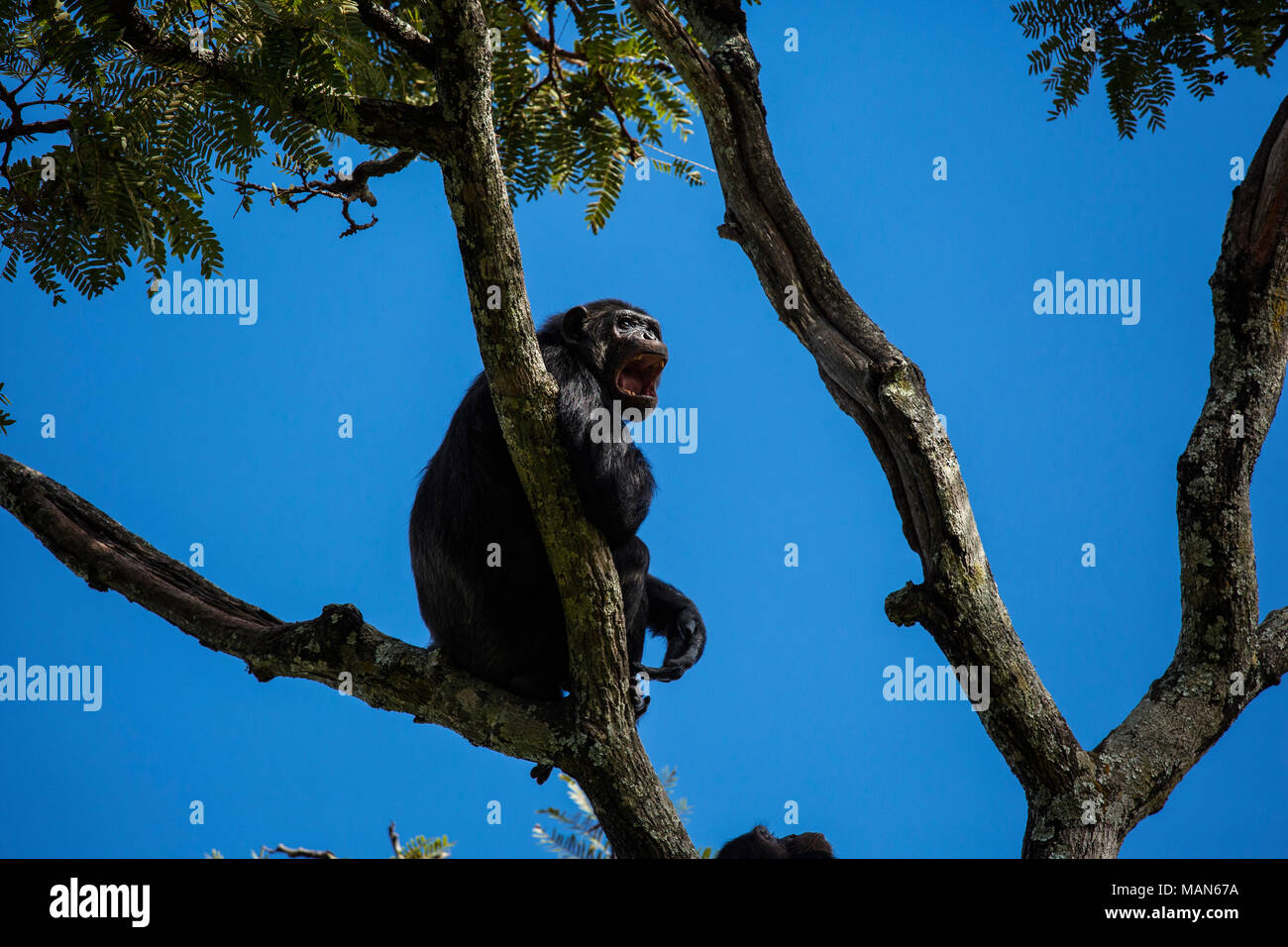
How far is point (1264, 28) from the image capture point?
6961 millimetres

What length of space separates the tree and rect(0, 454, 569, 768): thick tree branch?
1 cm

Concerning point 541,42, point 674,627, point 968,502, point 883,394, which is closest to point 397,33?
point 541,42

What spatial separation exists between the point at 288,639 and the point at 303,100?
10.7ft

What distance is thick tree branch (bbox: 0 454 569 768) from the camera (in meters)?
6.67

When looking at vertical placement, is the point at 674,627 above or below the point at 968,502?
below

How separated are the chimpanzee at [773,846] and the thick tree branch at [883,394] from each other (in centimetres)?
207

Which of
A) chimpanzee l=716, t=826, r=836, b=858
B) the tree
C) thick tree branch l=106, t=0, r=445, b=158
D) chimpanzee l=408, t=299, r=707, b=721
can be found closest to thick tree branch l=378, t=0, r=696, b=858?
the tree

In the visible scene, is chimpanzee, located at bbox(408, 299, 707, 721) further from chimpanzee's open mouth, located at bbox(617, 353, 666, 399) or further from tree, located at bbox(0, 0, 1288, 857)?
tree, located at bbox(0, 0, 1288, 857)

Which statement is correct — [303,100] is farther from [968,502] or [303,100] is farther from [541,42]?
[968,502]

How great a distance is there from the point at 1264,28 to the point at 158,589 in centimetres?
798

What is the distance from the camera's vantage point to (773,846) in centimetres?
761

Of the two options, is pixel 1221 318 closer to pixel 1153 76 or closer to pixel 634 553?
pixel 1153 76

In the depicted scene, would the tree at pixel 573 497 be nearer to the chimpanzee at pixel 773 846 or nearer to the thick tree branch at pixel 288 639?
the thick tree branch at pixel 288 639

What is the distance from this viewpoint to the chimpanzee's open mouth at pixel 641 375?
778 cm
